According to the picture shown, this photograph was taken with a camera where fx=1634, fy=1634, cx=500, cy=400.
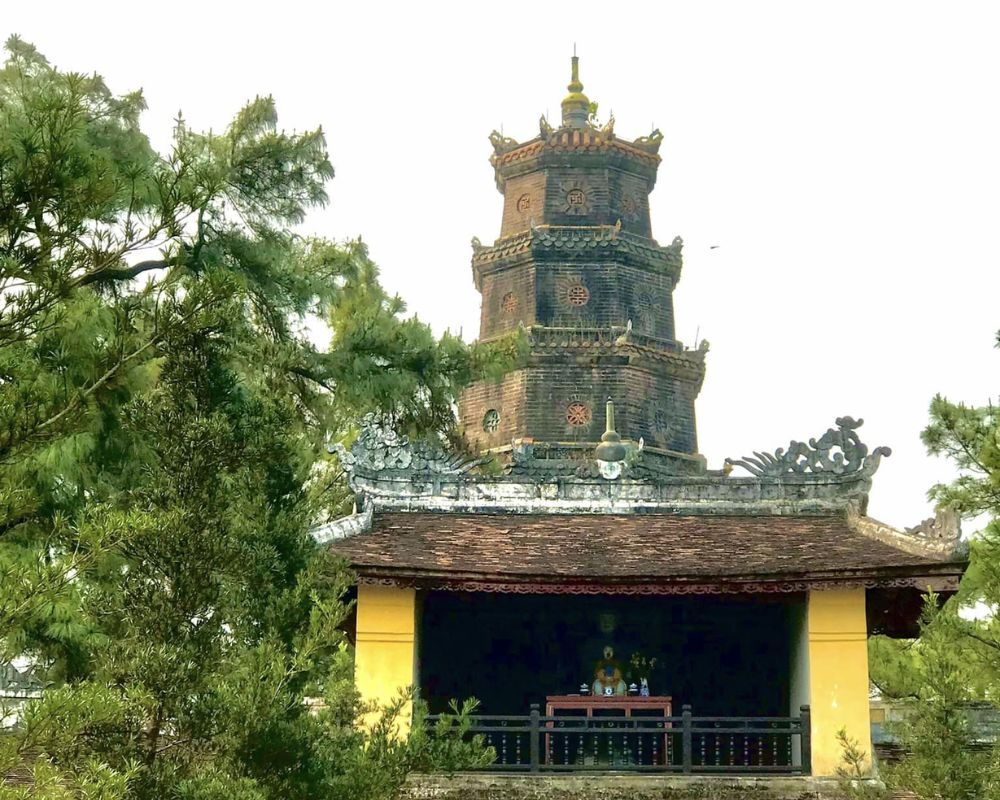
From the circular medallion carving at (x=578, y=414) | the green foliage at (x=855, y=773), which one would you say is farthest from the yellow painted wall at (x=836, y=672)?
the circular medallion carving at (x=578, y=414)

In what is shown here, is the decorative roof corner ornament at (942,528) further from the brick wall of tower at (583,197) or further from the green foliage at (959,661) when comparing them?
the brick wall of tower at (583,197)

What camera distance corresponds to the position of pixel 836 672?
14922mm

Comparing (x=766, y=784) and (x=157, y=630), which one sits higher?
(x=157, y=630)

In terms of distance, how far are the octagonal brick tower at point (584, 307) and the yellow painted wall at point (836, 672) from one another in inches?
597

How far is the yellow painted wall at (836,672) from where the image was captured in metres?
14.8

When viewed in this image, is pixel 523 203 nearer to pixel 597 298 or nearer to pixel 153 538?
pixel 597 298

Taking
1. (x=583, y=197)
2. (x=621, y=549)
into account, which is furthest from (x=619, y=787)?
(x=583, y=197)

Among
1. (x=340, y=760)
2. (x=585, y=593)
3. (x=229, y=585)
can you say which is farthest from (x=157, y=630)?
(x=585, y=593)

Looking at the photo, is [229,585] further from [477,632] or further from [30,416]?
[477,632]

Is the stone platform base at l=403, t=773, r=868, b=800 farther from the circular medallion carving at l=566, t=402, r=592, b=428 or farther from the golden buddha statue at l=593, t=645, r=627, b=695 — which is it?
the circular medallion carving at l=566, t=402, r=592, b=428

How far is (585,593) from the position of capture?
15.1m

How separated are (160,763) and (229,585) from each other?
1.22 metres

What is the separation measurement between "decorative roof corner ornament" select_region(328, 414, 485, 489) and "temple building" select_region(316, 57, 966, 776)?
0.02m

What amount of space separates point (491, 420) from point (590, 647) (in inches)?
570
